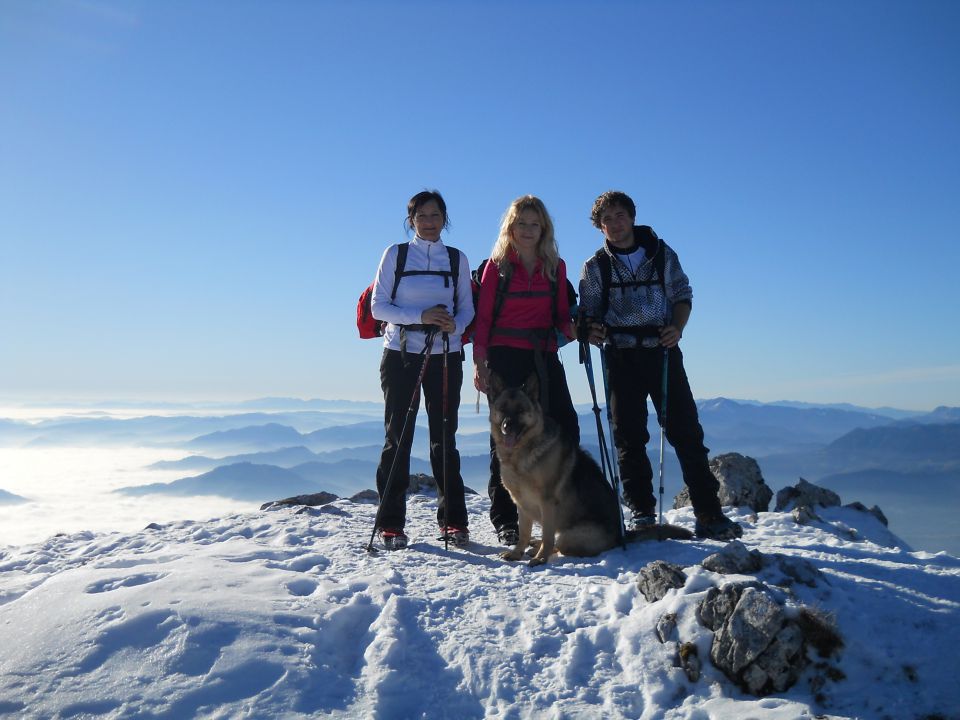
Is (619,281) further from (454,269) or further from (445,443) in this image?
(445,443)

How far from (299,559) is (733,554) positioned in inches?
176

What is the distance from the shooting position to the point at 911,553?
21.4 feet

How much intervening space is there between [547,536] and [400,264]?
3493 mm

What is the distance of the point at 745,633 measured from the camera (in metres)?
4.26

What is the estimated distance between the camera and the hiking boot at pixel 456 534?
24.0 feet

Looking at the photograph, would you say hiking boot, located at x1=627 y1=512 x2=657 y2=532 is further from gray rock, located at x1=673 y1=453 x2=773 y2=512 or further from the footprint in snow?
the footprint in snow

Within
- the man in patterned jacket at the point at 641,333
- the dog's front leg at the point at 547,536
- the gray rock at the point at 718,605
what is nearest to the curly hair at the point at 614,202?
the man in patterned jacket at the point at 641,333

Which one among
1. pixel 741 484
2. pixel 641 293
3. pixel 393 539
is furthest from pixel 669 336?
pixel 741 484

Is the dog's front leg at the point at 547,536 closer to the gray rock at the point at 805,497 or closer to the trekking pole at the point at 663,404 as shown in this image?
the trekking pole at the point at 663,404

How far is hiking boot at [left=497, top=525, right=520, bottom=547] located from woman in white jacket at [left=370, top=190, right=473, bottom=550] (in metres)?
0.49

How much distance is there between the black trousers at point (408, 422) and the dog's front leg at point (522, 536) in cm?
104

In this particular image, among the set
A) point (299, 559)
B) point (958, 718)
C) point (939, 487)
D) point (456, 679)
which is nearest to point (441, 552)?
point (299, 559)

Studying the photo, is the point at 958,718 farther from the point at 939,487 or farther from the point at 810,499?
the point at 939,487

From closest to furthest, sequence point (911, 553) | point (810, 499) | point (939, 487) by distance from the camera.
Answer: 1. point (911, 553)
2. point (810, 499)
3. point (939, 487)
